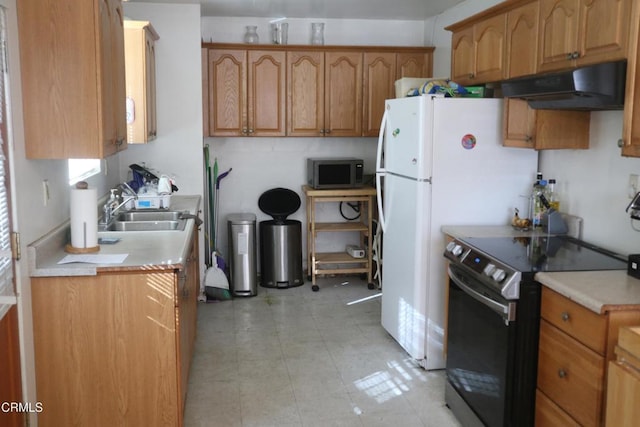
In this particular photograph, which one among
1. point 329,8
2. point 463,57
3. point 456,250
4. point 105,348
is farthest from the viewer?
point 329,8

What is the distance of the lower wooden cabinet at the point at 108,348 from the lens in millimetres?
2756

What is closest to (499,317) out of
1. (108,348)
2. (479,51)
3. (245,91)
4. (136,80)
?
(108,348)

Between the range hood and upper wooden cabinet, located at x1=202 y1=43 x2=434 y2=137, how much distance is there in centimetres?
276

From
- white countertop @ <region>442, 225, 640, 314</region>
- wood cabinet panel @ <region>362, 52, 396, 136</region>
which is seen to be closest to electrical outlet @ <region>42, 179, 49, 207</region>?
white countertop @ <region>442, 225, 640, 314</region>

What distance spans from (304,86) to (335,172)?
84 centimetres

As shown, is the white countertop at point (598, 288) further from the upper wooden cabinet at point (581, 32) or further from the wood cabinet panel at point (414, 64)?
the wood cabinet panel at point (414, 64)

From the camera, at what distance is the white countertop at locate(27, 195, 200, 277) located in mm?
2734

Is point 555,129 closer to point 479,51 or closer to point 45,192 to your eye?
point 479,51

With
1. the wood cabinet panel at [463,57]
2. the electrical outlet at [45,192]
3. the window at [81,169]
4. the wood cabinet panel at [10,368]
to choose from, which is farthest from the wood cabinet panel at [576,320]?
the window at [81,169]

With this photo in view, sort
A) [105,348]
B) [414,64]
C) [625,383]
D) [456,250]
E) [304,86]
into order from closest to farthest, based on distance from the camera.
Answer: [625,383]
[105,348]
[456,250]
[304,86]
[414,64]

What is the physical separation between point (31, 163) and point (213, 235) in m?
3.23

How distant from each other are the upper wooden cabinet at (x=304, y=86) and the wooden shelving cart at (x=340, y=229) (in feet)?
1.89

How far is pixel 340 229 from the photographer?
6027 mm

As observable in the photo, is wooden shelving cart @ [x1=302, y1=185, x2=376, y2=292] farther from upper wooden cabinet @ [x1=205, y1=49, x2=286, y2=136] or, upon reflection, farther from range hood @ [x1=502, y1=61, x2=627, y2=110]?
range hood @ [x1=502, y1=61, x2=627, y2=110]
